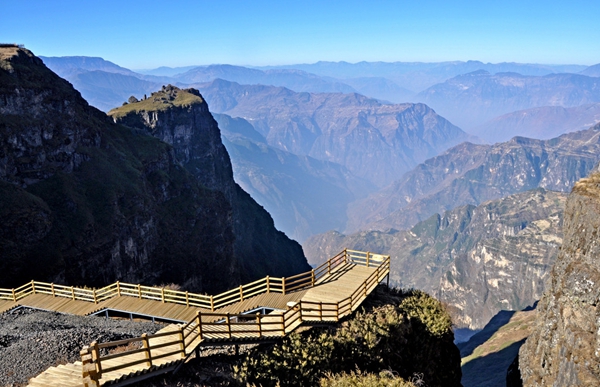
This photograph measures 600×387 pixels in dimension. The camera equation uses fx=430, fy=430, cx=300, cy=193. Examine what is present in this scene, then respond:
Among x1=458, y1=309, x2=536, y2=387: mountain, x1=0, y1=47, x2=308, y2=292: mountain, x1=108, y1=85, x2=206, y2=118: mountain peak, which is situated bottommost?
x1=458, y1=309, x2=536, y2=387: mountain

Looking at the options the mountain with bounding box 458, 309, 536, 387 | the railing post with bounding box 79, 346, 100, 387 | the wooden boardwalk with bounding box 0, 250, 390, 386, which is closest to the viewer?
the railing post with bounding box 79, 346, 100, 387

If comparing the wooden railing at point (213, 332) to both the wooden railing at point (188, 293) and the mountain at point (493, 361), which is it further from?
the mountain at point (493, 361)

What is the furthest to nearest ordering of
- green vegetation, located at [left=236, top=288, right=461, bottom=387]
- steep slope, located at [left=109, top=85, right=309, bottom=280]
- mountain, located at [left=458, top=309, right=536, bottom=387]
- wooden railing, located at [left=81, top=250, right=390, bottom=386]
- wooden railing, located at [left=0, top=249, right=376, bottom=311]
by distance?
steep slope, located at [left=109, top=85, right=309, bottom=280], mountain, located at [left=458, top=309, right=536, bottom=387], wooden railing, located at [left=0, top=249, right=376, bottom=311], green vegetation, located at [left=236, top=288, right=461, bottom=387], wooden railing, located at [left=81, top=250, right=390, bottom=386]

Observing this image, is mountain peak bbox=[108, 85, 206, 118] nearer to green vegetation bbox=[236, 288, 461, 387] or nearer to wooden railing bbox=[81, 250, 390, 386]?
wooden railing bbox=[81, 250, 390, 386]

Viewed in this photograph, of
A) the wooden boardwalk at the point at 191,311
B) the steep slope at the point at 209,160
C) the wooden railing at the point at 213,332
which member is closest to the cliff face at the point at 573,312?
the wooden boardwalk at the point at 191,311

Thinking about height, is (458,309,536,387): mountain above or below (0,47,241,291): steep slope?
below

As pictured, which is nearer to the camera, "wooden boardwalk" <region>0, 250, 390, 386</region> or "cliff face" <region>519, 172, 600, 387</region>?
"wooden boardwalk" <region>0, 250, 390, 386</region>

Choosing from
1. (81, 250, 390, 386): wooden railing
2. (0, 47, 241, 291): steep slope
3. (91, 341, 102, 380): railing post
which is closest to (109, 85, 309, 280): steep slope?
(0, 47, 241, 291): steep slope
